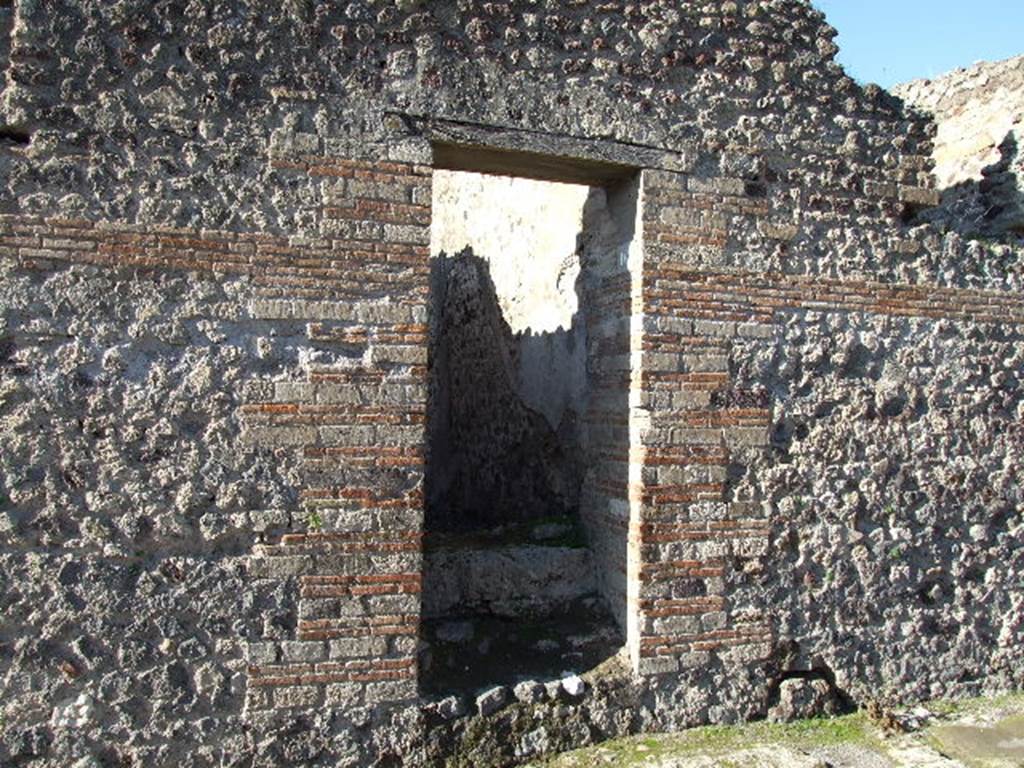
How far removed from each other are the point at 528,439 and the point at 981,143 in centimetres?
391

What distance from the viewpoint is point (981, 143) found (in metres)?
6.85

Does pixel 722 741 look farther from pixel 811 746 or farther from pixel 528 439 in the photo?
pixel 528 439

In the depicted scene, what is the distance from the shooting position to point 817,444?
200 inches

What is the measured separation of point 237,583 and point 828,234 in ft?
11.4

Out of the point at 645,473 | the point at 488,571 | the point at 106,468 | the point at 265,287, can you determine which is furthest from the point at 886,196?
the point at 106,468

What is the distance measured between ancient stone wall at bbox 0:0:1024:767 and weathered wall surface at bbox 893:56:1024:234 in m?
1.06

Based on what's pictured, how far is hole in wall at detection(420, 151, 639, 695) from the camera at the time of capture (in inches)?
195

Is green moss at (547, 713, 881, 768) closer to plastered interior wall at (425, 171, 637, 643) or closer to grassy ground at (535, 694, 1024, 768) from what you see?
grassy ground at (535, 694, 1024, 768)

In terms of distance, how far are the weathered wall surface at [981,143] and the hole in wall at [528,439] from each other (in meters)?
2.69

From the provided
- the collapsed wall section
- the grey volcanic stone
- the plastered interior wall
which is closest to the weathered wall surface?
the collapsed wall section

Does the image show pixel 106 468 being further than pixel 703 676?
No

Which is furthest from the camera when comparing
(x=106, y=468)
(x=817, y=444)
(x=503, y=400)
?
(x=503, y=400)

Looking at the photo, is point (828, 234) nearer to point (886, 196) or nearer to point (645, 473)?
point (886, 196)

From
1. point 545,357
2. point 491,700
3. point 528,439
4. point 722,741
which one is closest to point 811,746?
point 722,741
